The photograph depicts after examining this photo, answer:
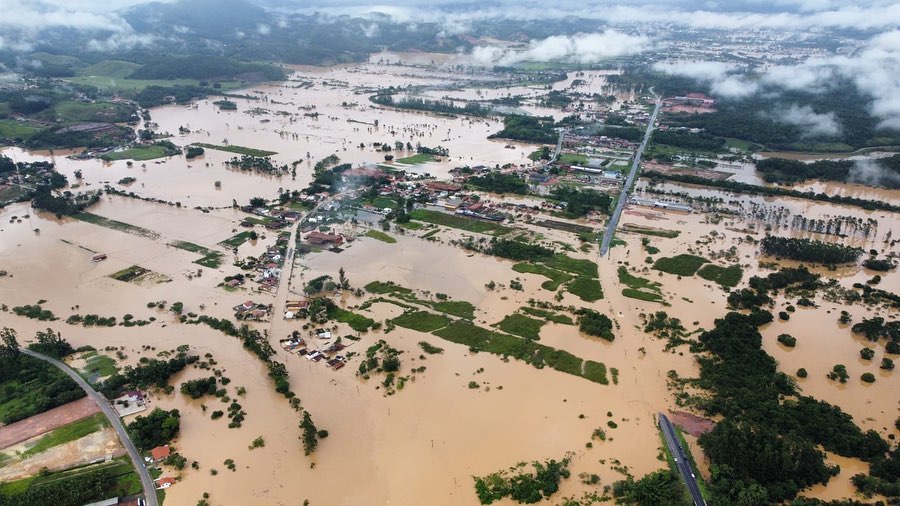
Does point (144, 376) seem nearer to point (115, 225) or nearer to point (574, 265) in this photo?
point (115, 225)

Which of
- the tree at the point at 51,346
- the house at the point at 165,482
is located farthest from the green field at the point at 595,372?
the tree at the point at 51,346

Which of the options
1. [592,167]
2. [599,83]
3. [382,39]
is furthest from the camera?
[382,39]

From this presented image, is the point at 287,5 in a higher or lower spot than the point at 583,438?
higher

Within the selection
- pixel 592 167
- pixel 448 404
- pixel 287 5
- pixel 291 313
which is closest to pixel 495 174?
pixel 592 167

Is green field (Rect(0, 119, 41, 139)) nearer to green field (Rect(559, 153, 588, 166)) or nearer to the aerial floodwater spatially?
the aerial floodwater

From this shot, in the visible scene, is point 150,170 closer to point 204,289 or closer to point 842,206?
point 204,289

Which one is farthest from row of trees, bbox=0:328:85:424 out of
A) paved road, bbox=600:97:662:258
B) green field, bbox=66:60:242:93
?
green field, bbox=66:60:242:93

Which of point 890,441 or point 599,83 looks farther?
point 599,83
